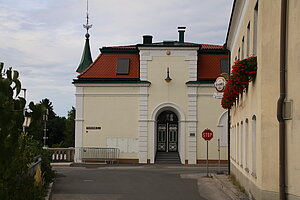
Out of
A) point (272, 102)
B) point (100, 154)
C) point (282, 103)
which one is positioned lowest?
point (100, 154)

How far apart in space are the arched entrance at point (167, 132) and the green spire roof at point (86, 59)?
705 cm

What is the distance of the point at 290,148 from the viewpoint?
10188 millimetres

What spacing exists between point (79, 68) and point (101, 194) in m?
23.1

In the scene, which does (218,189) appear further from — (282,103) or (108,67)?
(108,67)

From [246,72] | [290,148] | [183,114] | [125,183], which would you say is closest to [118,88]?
[183,114]

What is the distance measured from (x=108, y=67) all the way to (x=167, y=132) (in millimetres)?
6095

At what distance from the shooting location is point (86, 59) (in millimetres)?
39594

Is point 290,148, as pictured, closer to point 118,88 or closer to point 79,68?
point 118,88

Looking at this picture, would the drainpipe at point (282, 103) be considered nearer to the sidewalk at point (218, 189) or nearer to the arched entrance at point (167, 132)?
the sidewalk at point (218, 189)

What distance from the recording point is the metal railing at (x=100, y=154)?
33894 mm

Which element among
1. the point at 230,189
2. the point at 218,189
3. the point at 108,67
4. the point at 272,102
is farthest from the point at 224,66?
the point at 272,102

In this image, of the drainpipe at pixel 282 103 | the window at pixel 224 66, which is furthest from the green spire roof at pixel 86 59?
the drainpipe at pixel 282 103

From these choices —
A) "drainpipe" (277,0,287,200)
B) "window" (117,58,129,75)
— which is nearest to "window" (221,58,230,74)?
"window" (117,58,129,75)

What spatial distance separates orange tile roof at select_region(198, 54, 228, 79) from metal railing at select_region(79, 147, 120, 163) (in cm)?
739
